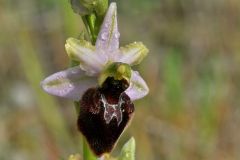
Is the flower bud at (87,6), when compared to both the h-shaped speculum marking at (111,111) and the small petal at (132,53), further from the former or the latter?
the h-shaped speculum marking at (111,111)

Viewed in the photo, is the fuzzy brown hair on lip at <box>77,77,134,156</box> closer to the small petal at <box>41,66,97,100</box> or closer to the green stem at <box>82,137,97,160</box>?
the small petal at <box>41,66,97,100</box>

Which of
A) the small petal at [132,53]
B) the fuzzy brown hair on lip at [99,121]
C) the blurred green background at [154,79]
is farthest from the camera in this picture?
the blurred green background at [154,79]

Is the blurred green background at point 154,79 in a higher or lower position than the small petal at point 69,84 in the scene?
lower

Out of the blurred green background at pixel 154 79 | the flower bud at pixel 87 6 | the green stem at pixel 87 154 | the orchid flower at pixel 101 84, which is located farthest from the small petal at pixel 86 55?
the blurred green background at pixel 154 79

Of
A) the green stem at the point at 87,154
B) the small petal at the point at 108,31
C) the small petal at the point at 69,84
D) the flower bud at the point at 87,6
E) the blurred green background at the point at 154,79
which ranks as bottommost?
the blurred green background at the point at 154,79

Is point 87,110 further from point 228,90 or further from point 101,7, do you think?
point 228,90

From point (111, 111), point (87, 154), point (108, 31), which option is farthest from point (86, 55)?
point (87, 154)

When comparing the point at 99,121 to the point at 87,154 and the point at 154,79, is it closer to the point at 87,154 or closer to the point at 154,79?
the point at 87,154

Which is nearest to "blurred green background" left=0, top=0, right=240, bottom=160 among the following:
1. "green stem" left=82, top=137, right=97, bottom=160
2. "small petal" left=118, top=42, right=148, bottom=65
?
"green stem" left=82, top=137, right=97, bottom=160
